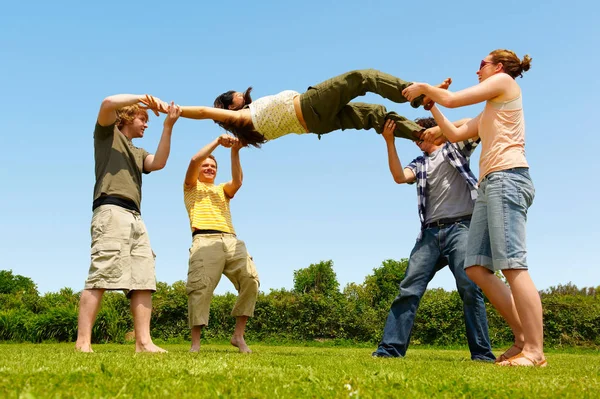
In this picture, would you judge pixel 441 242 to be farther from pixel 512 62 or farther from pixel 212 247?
pixel 212 247

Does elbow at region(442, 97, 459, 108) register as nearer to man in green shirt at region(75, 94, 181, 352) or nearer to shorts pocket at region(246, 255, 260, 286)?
man in green shirt at region(75, 94, 181, 352)

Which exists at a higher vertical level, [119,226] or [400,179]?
[400,179]

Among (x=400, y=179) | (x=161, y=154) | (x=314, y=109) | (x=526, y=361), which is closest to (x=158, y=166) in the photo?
(x=161, y=154)

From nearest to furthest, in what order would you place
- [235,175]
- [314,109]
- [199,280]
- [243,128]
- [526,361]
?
[526,361]
[314,109]
[243,128]
[199,280]
[235,175]

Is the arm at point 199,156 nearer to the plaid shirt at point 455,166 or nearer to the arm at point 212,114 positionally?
the arm at point 212,114

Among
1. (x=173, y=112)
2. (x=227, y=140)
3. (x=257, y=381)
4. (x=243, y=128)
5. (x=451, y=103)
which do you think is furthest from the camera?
(x=227, y=140)

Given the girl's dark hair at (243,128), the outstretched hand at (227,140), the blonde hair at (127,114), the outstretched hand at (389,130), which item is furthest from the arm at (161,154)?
the outstretched hand at (389,130)

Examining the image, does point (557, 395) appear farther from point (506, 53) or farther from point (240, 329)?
point (240, 329)

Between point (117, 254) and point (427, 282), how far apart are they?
9.93ft

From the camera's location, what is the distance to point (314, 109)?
5.15 m

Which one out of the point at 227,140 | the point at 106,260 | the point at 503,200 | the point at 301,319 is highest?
the point at 227,140

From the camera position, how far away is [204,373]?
298cm

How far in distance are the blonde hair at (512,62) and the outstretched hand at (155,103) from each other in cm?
305

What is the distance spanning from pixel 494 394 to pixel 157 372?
5.66ft
